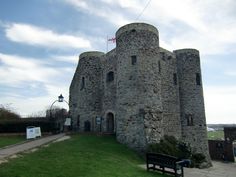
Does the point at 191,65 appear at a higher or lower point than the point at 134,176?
higher

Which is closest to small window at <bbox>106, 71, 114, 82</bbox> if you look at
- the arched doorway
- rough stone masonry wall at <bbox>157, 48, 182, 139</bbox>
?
the arched doorway

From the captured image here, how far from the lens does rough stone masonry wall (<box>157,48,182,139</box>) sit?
1018 inches

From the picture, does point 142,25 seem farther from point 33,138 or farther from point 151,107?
point 33,138

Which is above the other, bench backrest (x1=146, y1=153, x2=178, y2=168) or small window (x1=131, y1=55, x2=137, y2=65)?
small window (x1=131, y1=55, x2=137, y2=65)

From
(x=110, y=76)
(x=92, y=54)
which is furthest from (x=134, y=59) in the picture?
(x=92, y=54)

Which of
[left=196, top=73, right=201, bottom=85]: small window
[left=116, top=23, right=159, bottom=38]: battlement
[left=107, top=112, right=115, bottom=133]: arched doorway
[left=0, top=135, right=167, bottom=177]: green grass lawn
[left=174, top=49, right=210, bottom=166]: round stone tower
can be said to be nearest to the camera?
[left=0, top=135, right=167, bottom=177]: green grass lawn

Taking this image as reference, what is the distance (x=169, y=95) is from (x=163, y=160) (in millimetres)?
13953

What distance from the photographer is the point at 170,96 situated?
2670cm

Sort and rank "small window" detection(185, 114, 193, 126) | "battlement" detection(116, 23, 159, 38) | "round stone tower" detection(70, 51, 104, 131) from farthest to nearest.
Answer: "round stone tower" detection(70, 51, 104, 131), "small window" detection(185, 114, 193, 126), "battlement" detection(116, 23, 159, 38)

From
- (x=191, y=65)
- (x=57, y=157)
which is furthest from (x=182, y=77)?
(x=57, y=157)

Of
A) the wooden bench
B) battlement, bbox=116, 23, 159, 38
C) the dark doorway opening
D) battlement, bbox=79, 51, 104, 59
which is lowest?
the wooden bench

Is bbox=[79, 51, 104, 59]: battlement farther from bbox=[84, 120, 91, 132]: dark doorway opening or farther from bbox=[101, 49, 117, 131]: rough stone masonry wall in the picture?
bbox=[84, 120, 91, 132]: dark doorway opening

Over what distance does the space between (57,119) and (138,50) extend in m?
13.1

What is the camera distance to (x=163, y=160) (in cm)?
1326
